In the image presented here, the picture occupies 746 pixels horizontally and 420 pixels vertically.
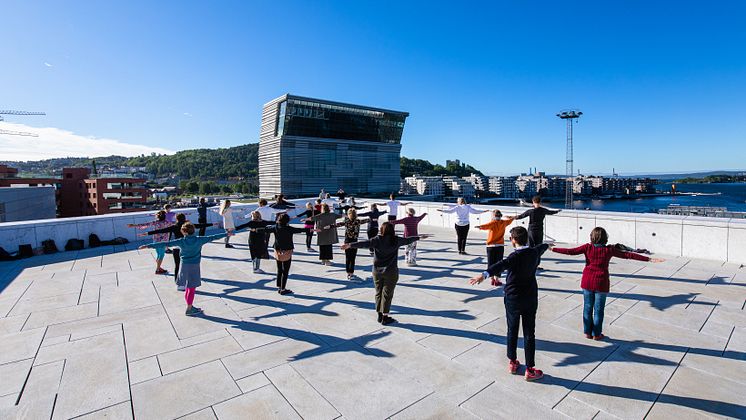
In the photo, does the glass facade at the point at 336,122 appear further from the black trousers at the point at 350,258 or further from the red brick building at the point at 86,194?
the black trousers at the point at 350,258

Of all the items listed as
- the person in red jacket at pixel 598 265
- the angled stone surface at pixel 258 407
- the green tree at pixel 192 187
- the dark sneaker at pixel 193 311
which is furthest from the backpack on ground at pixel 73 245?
the green tree at pixel 192 187

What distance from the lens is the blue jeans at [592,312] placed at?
501 centimetres

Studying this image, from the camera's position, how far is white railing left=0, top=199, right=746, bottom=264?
949 centimetres

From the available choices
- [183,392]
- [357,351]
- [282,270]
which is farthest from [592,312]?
[282,270]

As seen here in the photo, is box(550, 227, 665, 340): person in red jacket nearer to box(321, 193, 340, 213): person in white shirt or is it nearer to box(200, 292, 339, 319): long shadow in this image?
box(200, 292, 339, 319): long shadow

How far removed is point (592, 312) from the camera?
503 centimetres

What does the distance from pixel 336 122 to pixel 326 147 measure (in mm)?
7451

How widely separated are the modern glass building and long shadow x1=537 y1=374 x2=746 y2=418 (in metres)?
85.7

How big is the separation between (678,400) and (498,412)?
75.9 inches

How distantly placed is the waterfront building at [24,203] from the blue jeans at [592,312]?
119 ft

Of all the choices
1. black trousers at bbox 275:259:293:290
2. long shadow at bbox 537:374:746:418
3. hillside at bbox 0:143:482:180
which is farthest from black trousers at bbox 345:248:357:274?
hillside at bbox 0:143:482:180

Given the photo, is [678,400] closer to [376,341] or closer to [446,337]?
[446,337]

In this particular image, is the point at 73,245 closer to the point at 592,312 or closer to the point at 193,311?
the point at 193,311

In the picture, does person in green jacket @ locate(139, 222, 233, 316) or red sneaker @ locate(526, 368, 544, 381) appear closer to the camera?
red sneaker @ locate(526, 368, 544, 381)
